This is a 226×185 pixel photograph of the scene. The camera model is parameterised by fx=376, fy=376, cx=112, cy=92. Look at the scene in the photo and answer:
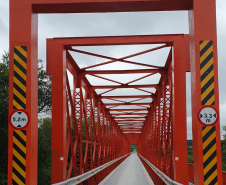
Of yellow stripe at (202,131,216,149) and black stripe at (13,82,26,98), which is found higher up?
black stripe at (13,82,26,98)

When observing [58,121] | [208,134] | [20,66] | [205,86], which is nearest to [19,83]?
[20,66]

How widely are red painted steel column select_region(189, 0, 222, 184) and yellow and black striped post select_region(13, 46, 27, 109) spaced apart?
3.00 metres

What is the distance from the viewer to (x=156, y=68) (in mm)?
17375

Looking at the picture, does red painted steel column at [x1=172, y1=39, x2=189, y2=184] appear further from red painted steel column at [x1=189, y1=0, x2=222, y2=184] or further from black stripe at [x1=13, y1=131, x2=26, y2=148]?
black stripe at [x1=13, y1=131, x2=26, y2=148]

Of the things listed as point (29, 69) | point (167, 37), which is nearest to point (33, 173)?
point (29, 69)

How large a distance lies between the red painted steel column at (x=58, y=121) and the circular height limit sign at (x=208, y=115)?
5.57 metres

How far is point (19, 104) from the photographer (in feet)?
21.4

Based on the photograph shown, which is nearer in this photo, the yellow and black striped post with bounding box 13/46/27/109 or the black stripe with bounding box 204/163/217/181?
the black stripe with bounding box 204/163/217/181

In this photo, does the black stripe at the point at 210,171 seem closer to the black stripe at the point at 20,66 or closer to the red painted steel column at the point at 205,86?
the red painted steel column at the point at 205,86

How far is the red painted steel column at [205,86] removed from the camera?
636 cm

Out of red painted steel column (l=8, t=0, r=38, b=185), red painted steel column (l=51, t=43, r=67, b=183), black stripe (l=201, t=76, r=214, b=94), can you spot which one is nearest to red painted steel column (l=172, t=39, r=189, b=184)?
red painted steel column (l=51, t=43, r=67, b=183)

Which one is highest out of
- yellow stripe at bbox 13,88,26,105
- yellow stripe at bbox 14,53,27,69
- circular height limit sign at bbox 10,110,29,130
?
yellow stripe at bbox 14,53,27,69

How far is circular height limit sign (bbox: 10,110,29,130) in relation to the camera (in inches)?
253

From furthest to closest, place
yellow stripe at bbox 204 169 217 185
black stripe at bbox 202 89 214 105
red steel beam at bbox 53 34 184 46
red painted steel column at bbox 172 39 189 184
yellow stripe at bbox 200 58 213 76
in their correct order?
1. red steel beam at bbox 53 34 184 46
2. red painted steel column at bbox 172 39 189 184
3. yellow stripe at bbox 200 58 213 76
4. black stripe at bbox 202 89 214 105
5. yellow stripe at bbox 204 169 217 185
